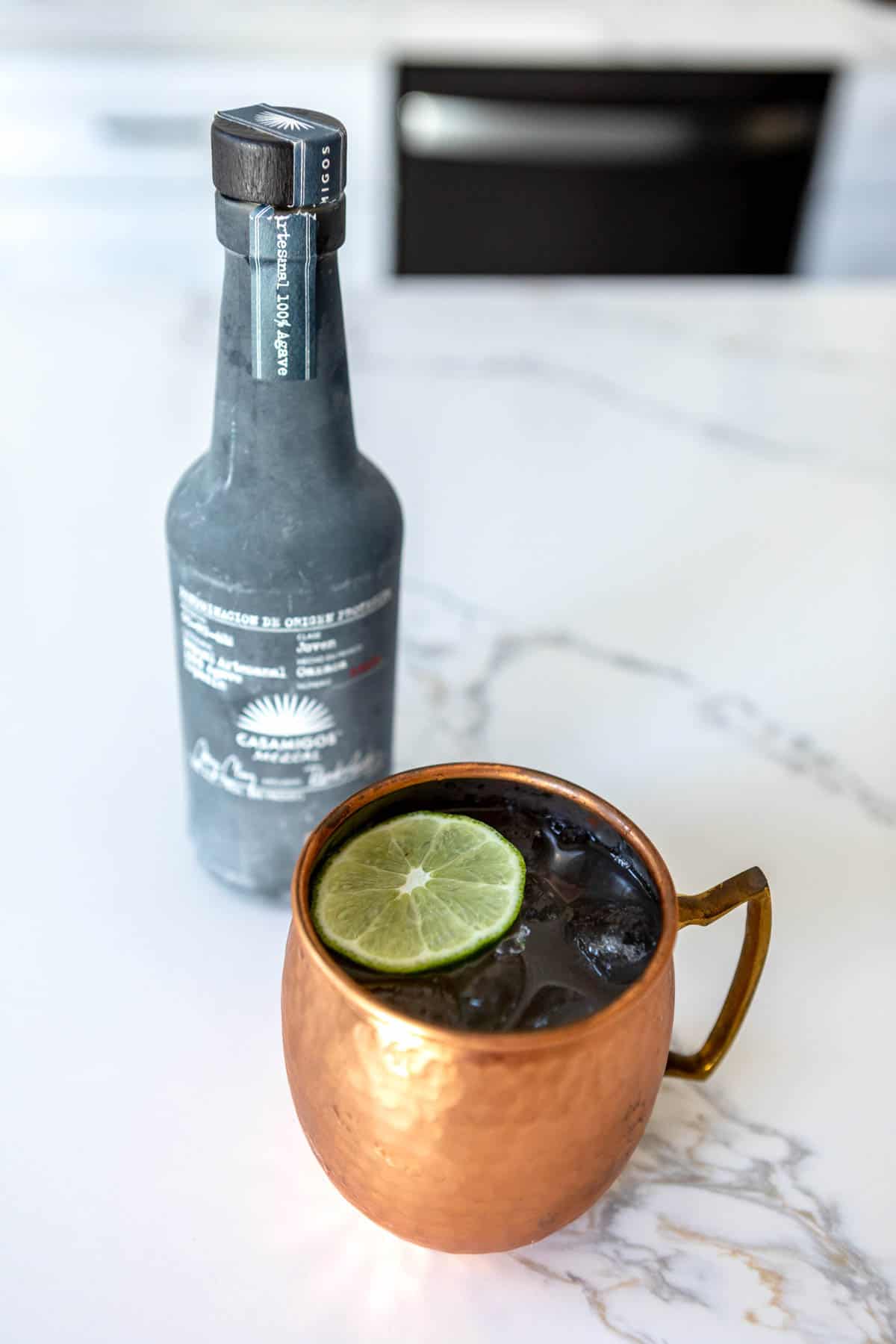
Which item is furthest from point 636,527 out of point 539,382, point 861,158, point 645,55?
point 861,158

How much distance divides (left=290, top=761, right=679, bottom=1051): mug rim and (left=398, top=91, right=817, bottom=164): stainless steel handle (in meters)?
1.35

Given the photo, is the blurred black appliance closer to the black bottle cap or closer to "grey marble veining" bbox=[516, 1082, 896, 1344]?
the black bottle cap

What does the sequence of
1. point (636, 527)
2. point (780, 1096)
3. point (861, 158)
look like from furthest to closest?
1. point (861, 158)
2. point (636, 527)
3. point (780, 1096)

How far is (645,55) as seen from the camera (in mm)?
1594

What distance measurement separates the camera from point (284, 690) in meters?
0.50

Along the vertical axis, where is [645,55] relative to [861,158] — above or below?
above

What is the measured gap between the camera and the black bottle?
0.41 metres

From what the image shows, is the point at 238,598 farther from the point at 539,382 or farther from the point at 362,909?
the point at 539,382

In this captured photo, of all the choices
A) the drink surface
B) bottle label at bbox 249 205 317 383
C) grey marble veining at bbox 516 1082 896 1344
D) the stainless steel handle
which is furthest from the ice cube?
the stainless steel handle

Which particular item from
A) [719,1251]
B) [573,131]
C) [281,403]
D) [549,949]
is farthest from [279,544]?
[573,131]

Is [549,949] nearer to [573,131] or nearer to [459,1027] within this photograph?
[459,1027]

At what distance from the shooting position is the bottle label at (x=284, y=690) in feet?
1.58

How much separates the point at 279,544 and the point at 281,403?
50mm

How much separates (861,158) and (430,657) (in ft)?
4.40
